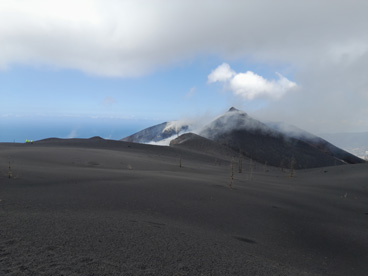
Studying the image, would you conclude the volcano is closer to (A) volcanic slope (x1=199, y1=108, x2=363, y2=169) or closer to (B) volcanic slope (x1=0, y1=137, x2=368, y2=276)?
(A) volcanic slope (x1=199, y1=108, x2=363, y2=169)

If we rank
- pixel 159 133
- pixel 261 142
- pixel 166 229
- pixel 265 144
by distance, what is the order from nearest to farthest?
pixel 166 229, pixel 265 144, pixel 261 142, pixel 159 133

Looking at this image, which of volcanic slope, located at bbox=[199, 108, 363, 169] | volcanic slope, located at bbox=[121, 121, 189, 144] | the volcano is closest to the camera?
the volcano

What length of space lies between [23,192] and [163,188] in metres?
3.37

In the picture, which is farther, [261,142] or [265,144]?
[261,142]

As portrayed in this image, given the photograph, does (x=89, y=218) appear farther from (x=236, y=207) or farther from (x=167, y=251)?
(x=236, y=207)

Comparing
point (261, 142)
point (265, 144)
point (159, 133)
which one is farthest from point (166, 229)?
point (159, 133)

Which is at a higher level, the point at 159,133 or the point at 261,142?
the point at 159,133

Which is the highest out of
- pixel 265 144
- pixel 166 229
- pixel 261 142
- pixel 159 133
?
pixel 159 133

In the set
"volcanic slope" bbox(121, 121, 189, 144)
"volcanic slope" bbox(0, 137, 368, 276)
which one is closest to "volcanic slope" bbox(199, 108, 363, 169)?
"volcanic slope" bbox(121, 121, 189, 144)

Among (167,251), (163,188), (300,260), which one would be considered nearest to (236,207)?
(163,188)

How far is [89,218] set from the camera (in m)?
4.52

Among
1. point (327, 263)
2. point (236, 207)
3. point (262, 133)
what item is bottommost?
point (327, 263)

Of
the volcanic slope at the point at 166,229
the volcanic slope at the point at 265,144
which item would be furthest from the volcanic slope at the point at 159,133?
the volcanic slope at the point at 166,229

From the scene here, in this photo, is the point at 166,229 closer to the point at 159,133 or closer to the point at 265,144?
the point at 265,144
